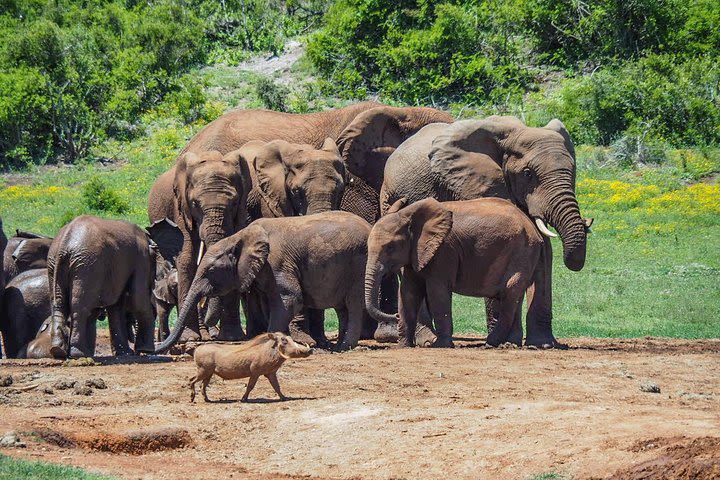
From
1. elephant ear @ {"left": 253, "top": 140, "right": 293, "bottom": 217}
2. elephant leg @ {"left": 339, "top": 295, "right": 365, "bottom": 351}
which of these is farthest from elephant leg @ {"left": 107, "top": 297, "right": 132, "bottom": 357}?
elephant ear @ {"left": 253, "top": 140, "right": 293, "bottom": 217}

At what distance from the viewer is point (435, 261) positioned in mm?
17531

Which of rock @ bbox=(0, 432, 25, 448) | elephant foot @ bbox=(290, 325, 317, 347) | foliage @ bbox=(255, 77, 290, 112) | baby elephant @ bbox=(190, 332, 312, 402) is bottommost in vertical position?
foliage @ bbox=(255, 77, 290, 112)

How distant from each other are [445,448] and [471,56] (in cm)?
3748

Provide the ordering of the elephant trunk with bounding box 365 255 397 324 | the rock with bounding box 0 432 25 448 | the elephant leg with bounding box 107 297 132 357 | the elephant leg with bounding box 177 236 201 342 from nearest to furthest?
the rock with bounding box 0 432 25 448
the elephant leg with bounding box 107 297 132 357
the elephant trunk with bounding box 365 255 397 324
the elephant leg with bounding box 177 236 201 342

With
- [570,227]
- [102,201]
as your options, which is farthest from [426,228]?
[102,201]

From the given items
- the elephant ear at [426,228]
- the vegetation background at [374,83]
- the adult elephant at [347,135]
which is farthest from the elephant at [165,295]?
the vegetation background at [374,83]

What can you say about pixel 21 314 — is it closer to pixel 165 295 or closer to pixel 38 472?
pixel 165 295

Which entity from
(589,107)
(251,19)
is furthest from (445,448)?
(251,19)

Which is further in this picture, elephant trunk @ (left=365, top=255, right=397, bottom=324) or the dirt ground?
elephant trunk @ (left=365, top=255, right=397, bottom=324)

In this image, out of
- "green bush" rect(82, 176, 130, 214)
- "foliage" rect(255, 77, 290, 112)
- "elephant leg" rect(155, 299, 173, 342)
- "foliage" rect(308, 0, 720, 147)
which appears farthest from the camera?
"foliage" rect(308, 0, 720, 147)

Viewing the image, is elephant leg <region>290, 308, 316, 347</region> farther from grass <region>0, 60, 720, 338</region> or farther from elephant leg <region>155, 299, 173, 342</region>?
grass <region>0, 60, 720, 338</region>

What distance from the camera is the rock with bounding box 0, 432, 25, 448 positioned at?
35.0 feet

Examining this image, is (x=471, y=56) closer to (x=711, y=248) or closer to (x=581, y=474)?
(x=711, y=248)

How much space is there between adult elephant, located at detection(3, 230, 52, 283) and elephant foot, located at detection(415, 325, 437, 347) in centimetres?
484
